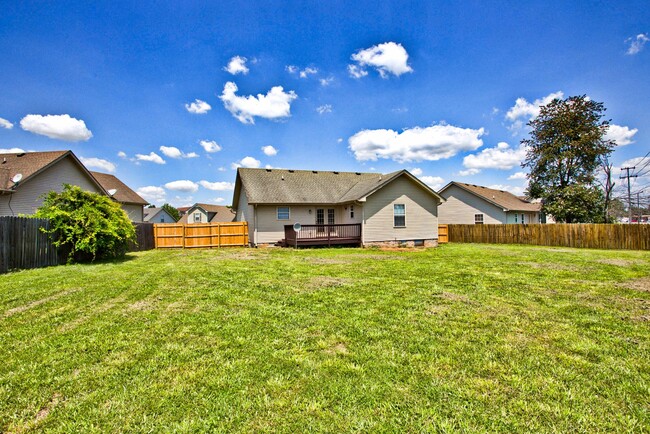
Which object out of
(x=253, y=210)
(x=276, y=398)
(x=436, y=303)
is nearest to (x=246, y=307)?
(x=276, y=398)

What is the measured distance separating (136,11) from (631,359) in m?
14.4

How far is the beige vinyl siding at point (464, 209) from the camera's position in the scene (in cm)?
2670

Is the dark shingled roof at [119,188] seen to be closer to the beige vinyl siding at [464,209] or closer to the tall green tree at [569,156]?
the beige vinyl siding at [464,209]

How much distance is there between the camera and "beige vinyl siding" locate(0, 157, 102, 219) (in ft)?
51.4

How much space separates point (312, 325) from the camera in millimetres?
4352

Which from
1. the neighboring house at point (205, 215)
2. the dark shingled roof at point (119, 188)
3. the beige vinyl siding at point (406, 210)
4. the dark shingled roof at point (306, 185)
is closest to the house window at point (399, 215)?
the beige vinyl siding at point (406, 210)

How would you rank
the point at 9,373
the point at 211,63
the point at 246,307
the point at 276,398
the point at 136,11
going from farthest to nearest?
the point at 211,63 < the point at 136,11 < the point at 246,307 < the point at 9,373 < the point at 276,398

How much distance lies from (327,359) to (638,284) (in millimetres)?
8507

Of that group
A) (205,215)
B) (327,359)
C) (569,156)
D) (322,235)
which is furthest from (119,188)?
(569,156)

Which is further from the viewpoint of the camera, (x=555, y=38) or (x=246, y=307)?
(x=555, y=38)

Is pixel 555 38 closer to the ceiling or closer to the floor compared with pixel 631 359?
closer to the ceiling

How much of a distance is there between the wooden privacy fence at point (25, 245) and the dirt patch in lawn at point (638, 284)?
17.5m

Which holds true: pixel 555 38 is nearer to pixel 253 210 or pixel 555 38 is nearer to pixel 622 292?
pixel 622 292

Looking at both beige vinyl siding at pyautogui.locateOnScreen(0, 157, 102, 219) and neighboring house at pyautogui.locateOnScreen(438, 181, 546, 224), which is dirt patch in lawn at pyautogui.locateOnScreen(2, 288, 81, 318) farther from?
neighboring house at pyautogui.locateOnScreen(438, 181, 546, 224)
